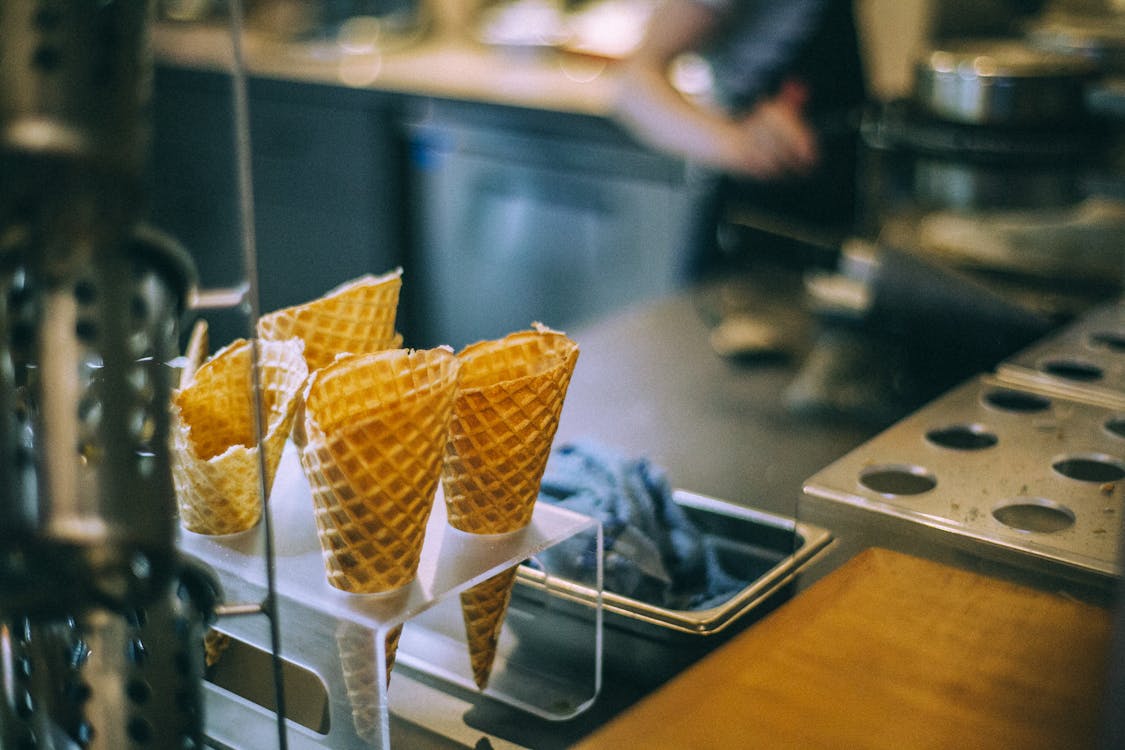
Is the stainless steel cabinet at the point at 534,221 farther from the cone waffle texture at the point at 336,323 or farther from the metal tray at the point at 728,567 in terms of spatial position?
the cone waffle texture at the point at 336,323

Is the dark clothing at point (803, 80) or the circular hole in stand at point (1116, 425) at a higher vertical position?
the dark clothing at point (803, 80)

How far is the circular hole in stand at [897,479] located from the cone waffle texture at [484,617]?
333mm

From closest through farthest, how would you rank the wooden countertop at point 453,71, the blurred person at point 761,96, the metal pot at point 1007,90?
the metal pot at point 1007,90 < the blurred person at point 761,96 < the wooden countertop at point 453,71

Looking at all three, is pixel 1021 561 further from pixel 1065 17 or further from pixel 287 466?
pixel 1065 17

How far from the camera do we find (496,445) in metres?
0.70

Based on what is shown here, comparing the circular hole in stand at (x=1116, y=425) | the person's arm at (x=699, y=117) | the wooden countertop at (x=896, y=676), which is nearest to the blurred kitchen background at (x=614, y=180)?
the person's arm at (x=699, y=117)

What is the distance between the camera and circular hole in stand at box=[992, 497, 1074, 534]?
0.86 meters

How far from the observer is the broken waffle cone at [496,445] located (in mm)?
690

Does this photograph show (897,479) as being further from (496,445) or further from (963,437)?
(496,445)

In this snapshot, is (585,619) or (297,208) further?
(297,208)

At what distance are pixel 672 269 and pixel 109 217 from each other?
2.41 meters

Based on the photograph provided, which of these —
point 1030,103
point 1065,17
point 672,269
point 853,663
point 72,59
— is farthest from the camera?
point 672,269

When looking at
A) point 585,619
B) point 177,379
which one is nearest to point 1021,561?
point 585,619

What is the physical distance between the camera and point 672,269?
277cm
